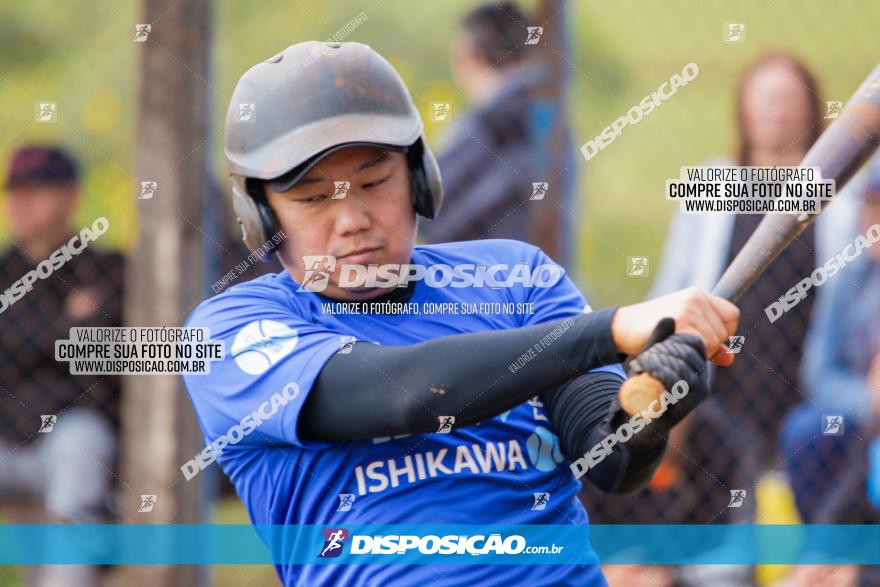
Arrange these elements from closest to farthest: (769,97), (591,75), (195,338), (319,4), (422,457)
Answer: (422,457) < (195,338) < (769,97) < (591,75) < (319,4)

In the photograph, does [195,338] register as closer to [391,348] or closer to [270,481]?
[270,481]

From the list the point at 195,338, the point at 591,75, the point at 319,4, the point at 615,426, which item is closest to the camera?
the point at 615,426

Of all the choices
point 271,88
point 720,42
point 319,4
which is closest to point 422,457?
point 271,88

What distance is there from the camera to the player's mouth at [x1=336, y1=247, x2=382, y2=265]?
2559 millimetres

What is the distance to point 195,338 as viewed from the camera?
3.10 meters

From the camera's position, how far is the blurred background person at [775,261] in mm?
4242

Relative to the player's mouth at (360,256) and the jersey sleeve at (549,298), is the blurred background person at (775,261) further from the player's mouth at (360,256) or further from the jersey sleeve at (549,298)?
the player's mouth at (360,256)

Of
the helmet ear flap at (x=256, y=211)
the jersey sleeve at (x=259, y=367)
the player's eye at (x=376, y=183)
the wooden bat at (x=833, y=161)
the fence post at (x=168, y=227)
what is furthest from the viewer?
the fence post at (x=168, y=227)

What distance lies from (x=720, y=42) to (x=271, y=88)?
2.43m

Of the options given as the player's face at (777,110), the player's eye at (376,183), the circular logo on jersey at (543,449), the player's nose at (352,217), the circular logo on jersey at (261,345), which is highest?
the player's face at (777,110)

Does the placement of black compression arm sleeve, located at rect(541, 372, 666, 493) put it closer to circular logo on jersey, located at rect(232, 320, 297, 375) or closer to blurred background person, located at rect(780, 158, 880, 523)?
circular logo on jersey, located at rect(232, 320, 297, 375)

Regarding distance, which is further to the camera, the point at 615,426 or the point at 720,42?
the point at 720,42

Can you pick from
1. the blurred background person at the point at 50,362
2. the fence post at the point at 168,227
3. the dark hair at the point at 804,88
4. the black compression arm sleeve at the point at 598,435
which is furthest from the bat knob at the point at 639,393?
the blurred background person at the point at 50,362

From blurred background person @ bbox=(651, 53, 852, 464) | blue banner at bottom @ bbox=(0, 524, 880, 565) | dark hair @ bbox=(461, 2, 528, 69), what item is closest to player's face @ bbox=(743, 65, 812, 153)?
blurred background person @ bbox=(651, 53, 852, 464)
